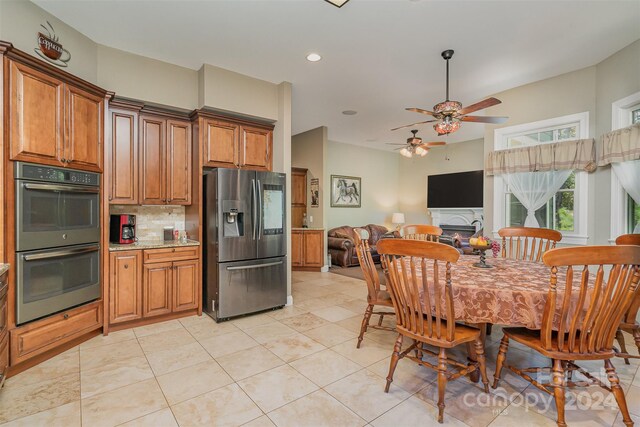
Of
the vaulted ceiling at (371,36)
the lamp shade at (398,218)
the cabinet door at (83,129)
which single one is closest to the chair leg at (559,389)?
the vaulted ceiling at (371,36)

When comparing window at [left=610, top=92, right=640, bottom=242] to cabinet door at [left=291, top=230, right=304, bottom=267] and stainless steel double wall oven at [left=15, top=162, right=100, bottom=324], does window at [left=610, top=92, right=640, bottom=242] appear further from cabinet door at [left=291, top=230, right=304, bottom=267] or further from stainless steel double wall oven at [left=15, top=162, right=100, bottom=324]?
stainless steel double wall oven at [left=15, top=162, right=100, bottom=324]

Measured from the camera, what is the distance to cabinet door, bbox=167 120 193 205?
3574mm

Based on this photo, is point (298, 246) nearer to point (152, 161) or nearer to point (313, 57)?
point (152, 161)

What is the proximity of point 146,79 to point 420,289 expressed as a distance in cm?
360

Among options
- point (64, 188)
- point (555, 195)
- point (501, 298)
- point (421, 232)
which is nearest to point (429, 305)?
point (501, 298)

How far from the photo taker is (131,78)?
332 cm

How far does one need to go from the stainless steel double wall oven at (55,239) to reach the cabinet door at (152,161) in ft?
1.77

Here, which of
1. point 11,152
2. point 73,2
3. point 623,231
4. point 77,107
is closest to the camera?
point 11,152

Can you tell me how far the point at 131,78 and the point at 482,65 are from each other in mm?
4004

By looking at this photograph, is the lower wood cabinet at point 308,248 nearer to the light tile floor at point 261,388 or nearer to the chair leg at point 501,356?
the light tile floor at point 261,388

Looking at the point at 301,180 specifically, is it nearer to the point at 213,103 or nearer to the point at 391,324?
the point at 213,103

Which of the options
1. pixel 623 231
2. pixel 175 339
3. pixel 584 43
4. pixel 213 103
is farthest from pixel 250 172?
pixel 623 231

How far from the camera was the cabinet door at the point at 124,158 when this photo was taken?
10.5ft

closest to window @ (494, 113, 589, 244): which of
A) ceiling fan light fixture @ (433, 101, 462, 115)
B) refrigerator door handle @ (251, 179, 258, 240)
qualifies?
ceiling fan light fixture @ (433, 101, 462, 115)
